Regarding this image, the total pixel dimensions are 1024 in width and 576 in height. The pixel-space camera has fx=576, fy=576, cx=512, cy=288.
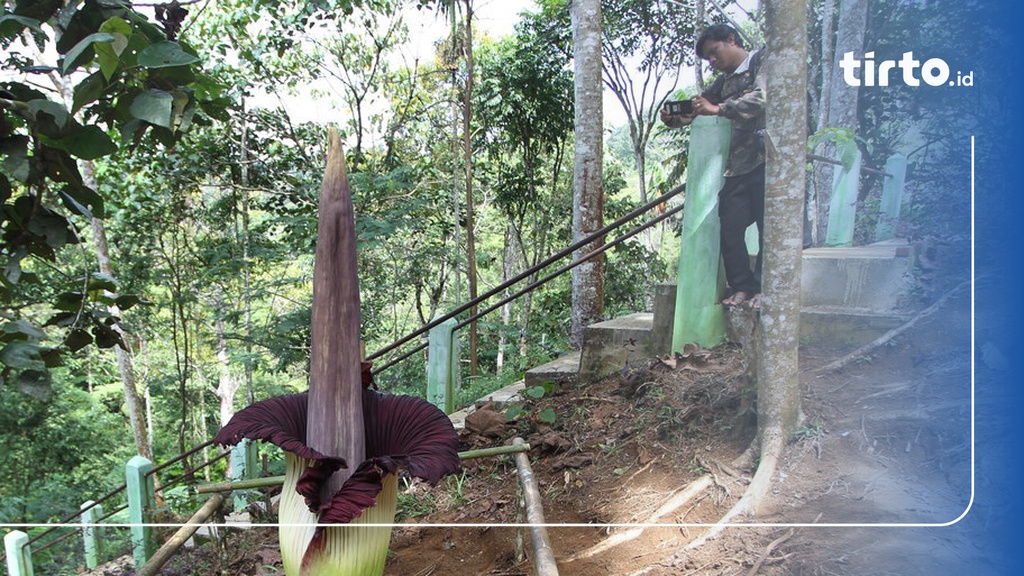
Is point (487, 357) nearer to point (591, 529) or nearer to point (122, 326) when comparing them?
point (591, 529)

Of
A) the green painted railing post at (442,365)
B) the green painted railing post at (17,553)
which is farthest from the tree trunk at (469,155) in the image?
the green painted railing post at (17,553)

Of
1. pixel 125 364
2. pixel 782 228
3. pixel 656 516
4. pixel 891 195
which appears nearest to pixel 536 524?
pixel 656 516

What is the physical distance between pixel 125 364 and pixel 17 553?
0.43 metres

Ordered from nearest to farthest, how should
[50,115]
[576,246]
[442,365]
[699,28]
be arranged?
[50,115]
[699,28]
[576,246]
[442,365]

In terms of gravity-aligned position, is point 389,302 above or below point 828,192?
below

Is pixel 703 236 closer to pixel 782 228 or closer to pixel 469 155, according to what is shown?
pixel 782 228

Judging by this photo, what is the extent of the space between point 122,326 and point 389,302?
570 mm

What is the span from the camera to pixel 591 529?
97 centimetres

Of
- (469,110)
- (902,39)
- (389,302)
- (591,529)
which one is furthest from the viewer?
(389,302)

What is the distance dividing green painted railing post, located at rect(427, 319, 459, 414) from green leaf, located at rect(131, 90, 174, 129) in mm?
890

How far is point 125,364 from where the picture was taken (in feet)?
4.18

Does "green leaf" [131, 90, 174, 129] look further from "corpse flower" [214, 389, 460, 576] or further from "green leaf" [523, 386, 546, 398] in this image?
"green leaf" [523, 386, 546, 398]

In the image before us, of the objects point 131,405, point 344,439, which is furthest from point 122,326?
point 344,439

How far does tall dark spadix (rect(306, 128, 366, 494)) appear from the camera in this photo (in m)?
0.51
